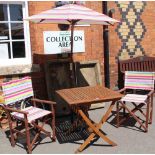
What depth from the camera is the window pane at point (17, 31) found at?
6527mm

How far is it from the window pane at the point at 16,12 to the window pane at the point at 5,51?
0.59 metres

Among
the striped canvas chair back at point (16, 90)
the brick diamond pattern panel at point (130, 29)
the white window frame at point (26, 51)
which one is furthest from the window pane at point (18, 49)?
the brick diamond pattern panel at point (130, 29)

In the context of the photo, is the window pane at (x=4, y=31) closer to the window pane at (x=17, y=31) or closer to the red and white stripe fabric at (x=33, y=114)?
the window pane at (x=17, y=31)

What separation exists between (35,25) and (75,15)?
1981 mm

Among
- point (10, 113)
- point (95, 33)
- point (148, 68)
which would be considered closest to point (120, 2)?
point (95, 33)

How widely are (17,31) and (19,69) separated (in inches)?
34.3

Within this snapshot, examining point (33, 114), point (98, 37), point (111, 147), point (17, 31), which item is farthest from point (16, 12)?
point (111, 147)

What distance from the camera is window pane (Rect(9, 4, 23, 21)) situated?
647 cm

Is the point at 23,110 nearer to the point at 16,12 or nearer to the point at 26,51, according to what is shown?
the point at 26,51

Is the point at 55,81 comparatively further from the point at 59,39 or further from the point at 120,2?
the point at 120,2

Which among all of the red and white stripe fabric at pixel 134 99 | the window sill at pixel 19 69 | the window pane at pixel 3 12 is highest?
the window pane at pixel 3 12

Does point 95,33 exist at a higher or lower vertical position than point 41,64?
higher

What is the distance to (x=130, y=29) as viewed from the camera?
800 cm

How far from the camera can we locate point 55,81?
22.1 ft
